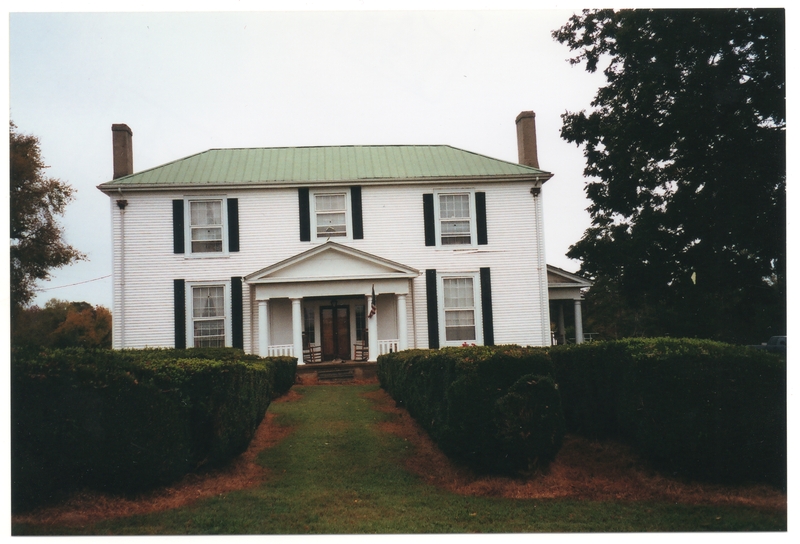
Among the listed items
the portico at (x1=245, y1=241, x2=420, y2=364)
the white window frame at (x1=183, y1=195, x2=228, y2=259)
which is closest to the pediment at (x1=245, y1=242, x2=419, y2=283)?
the portico at (x1=245, y1=241, x2=420, y2=364)

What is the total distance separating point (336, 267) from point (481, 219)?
5.22 meters

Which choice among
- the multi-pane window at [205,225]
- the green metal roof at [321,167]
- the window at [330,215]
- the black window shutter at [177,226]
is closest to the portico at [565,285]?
the green metal roof at [321,167]

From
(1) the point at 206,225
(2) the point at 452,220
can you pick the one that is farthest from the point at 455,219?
(1) the point at 206,225

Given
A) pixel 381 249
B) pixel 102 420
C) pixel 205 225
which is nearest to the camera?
pixel 102 420

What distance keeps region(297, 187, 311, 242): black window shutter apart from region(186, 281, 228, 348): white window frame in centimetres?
292

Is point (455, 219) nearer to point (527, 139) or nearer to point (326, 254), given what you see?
point (527, 139)

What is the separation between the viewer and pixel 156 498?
297 inches

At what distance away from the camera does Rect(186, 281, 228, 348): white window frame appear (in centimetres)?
2022

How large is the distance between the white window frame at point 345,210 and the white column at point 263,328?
2762 millimetres

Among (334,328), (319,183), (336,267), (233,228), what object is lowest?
(334,328)

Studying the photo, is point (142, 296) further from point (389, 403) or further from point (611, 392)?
point (611, 392)

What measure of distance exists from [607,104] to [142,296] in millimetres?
15611

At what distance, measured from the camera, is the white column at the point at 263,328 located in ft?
65.3

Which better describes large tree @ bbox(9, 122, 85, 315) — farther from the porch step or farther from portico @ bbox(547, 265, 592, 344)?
portico @ bbox(547, 265, 592, 344)
